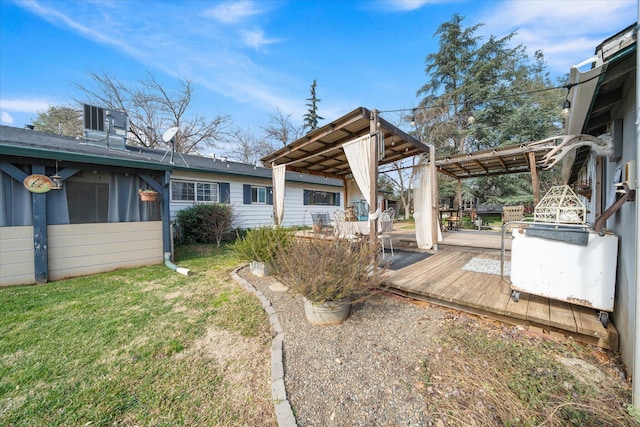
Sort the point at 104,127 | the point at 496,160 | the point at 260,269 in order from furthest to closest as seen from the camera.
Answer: the point at 496,160 → the point at 104,127 → the point at 260,269

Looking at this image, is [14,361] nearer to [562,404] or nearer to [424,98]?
[562,404]

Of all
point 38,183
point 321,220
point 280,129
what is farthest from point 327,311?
point 280,129

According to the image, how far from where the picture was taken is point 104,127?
275 inches

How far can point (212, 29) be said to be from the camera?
7.44 metres

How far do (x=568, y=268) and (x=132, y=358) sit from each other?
425 cm

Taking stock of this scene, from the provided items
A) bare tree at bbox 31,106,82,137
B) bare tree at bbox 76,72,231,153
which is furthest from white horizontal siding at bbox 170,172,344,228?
bare tree at bbox 31,106,82,137

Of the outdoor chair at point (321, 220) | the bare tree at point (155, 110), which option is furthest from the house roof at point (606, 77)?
the bare tree at point (155, 110)

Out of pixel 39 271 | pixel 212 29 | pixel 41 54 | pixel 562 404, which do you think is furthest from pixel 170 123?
pixel 562 404

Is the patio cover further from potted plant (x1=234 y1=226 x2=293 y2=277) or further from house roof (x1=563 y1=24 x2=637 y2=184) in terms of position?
house roof (x1=563 y1=24 x2=637 y2=184)

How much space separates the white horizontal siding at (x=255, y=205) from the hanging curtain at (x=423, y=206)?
381 cm

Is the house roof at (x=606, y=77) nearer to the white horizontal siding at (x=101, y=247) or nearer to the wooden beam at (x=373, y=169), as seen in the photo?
the wooden beam at (x=373, y=169)

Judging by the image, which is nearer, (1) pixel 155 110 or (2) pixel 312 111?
(1) pixel 155 110

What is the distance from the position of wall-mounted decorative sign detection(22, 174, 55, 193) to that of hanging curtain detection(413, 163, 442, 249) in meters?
7.41

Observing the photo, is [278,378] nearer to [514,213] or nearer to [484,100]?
[514,213]
